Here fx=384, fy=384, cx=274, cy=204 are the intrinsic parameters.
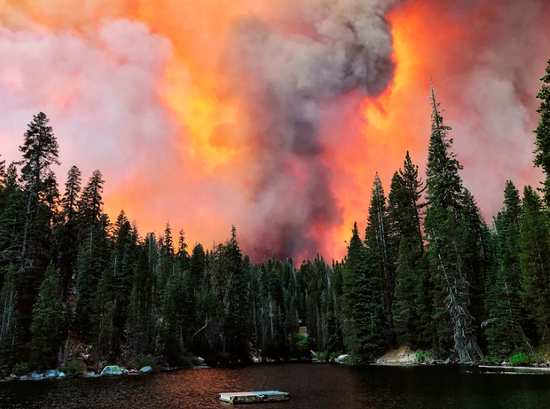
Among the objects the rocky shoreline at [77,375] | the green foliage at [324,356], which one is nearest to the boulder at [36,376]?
the rocky shoreline at [77,375]

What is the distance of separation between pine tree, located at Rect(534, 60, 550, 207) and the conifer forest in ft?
0.33

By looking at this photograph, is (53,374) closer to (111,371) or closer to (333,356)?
(111,371)

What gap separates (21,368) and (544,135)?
66377mm

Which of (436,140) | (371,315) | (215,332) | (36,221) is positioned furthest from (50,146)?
(436,140)

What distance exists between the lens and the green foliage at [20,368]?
5138 cm

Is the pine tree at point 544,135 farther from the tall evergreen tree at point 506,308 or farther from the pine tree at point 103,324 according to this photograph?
the pine tree at point 103,324

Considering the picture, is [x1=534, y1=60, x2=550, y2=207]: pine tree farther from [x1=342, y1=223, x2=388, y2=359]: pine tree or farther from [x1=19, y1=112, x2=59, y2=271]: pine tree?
[x1=19, y1=112, x2=59, y2=271]: pine tree

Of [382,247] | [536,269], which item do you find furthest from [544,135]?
[382,247]

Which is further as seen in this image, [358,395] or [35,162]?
[35,162]

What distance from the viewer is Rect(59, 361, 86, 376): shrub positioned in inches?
2205

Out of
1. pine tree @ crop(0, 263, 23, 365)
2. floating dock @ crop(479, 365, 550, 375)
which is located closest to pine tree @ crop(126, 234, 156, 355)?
pine tree @ crop(0, 263, 23, 365)

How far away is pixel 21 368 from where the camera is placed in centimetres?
5166

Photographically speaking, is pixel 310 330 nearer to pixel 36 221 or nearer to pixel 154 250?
pixel 154 250

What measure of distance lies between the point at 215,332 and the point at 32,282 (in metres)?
46.6
